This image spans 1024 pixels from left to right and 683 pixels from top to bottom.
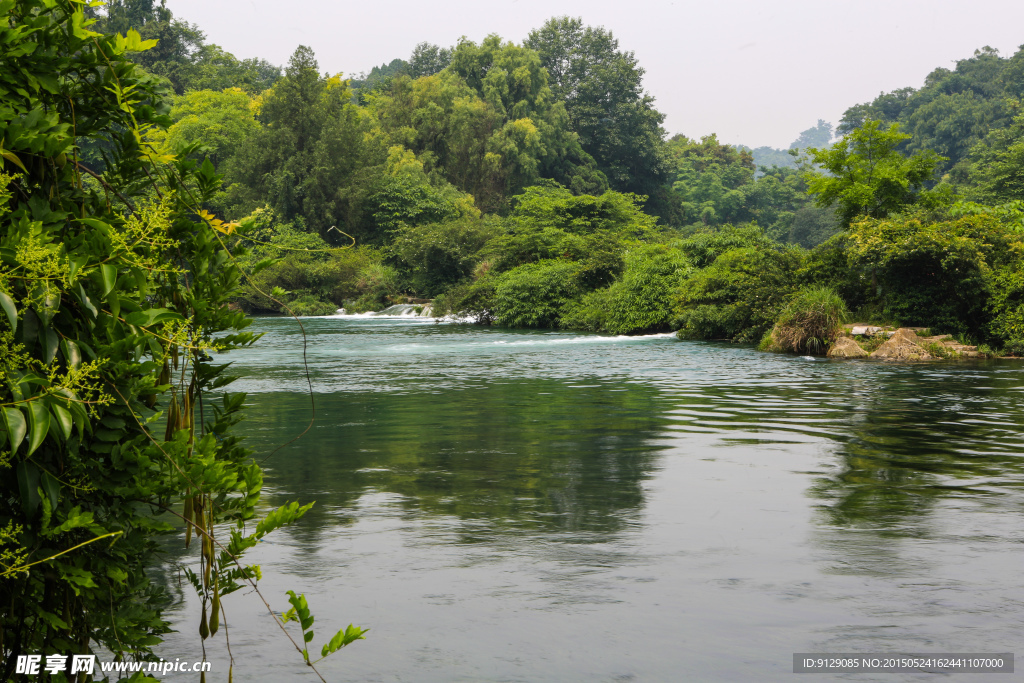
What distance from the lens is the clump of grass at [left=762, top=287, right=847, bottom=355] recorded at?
21.7 meters

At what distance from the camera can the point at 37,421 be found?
2.04 metres

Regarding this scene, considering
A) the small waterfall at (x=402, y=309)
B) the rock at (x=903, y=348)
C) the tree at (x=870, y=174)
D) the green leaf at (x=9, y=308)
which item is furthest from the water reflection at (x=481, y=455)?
the small waterfall at (x=402, y=309)

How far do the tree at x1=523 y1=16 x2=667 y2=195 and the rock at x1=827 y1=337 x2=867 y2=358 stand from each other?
55.4 m

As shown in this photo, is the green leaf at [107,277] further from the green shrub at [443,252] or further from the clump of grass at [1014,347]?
the green shrub at [443,252]

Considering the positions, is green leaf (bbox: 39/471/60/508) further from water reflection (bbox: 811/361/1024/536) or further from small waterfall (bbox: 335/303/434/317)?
small waterfall (bbox: 335/303/434/317)

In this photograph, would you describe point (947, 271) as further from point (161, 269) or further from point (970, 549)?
point (161, 269)

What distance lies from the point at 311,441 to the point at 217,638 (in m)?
5.71

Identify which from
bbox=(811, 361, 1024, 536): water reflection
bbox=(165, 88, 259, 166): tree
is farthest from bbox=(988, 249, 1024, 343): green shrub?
bbox=(165, 88, 259, 166): tree

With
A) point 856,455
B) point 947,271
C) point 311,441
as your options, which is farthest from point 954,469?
point 947,271

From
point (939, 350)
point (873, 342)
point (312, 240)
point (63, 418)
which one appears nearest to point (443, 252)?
point (312, 240)

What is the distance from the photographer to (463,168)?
6412 cm

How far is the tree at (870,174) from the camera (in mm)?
24016

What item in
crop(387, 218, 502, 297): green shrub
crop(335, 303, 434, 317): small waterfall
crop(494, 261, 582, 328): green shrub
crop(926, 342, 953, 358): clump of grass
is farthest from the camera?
crop(387, 218, 502, 297): green shrub

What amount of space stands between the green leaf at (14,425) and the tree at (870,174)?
24001 millimetres
